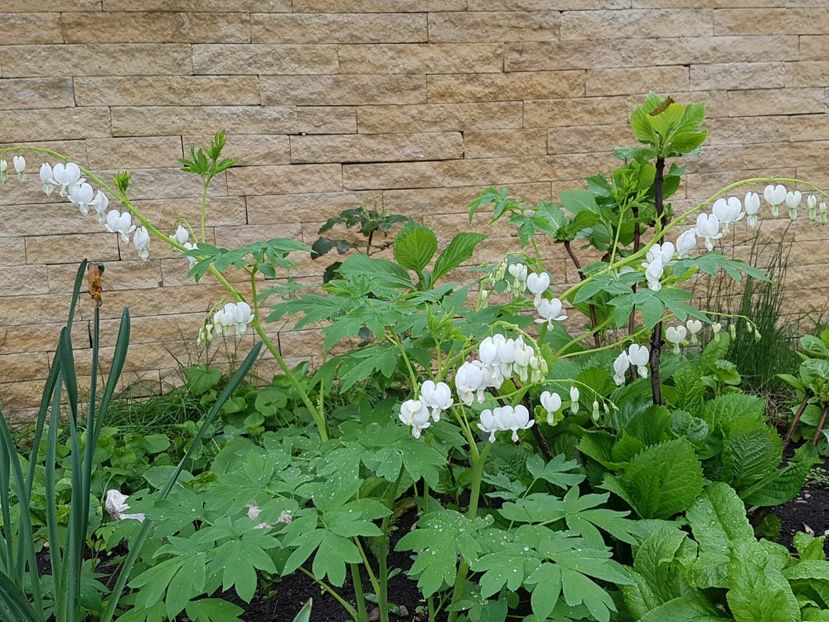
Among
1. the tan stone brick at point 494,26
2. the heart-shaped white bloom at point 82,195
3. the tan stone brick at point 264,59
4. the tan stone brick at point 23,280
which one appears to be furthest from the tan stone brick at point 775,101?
the tan stone brick at point 23,280

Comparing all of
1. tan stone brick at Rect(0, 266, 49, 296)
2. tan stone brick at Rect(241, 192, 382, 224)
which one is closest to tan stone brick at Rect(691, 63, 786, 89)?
tan stone brick at Rect(241, 192, 382, 224)

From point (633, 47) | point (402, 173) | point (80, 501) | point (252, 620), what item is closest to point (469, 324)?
point (80, 501)

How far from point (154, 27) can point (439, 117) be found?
115 centimetres

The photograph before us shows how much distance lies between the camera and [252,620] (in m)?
1.92

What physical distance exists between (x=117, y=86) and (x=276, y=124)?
0.60 meters

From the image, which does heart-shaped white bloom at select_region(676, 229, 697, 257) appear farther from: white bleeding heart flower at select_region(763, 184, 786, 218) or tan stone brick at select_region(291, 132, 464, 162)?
tan stone brick at select_region(291, 132, 464, 162)

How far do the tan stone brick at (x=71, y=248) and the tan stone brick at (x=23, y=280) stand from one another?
0.04m

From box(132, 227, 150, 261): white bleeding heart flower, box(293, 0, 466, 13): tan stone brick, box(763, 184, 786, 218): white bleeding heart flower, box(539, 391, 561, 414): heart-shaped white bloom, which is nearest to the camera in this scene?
box(539, 391, 561, 414): heart-shaped white bloom

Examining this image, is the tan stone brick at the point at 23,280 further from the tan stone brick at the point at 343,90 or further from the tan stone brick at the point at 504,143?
the tan stone brick at the point at 504,143

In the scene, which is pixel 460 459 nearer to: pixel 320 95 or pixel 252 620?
pixel 252 620

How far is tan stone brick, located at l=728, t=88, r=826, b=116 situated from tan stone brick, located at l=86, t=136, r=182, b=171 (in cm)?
241

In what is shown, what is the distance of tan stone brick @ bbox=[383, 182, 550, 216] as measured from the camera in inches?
129

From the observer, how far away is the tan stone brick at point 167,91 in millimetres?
2971

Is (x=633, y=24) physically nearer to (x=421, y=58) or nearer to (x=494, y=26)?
(x=494, y=26)
